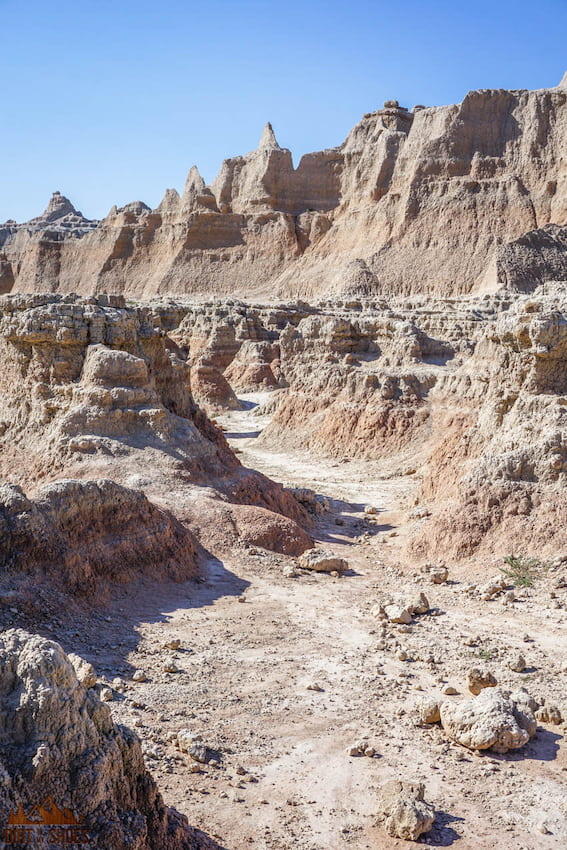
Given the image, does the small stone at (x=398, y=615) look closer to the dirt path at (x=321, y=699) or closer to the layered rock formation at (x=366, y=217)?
the dirt path at (x=321, y=699)

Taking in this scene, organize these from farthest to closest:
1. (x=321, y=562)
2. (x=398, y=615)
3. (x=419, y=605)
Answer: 1. (x=321, y=562)
2. (x=419, y=605)
3. (x=398, y=615)

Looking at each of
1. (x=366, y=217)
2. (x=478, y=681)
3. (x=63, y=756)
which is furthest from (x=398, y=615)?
(x=366, y=217)

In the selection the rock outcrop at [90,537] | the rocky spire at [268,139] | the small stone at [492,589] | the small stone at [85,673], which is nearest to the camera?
the small stone at [85,673]

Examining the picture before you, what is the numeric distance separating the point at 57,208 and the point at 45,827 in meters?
118

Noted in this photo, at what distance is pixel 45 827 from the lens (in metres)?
4.06

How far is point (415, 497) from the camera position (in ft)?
56.7

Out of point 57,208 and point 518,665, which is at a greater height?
point 57,208

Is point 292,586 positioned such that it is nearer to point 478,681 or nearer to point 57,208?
point 478,681

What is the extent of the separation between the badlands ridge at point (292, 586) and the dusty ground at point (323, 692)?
3cm

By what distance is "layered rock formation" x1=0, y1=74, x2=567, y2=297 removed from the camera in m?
59.8

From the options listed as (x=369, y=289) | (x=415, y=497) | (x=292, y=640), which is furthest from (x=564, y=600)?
(x=369, y=289)

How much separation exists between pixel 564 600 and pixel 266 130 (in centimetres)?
7389

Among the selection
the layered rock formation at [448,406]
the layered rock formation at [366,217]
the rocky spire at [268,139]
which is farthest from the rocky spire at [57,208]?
the layered rock formation at [448,406]

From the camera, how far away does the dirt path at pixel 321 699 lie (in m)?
5.93
